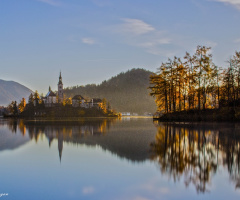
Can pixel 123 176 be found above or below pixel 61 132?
above

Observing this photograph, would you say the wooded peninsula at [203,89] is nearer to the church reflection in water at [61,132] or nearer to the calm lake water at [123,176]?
the church reflection in water at [61,132]

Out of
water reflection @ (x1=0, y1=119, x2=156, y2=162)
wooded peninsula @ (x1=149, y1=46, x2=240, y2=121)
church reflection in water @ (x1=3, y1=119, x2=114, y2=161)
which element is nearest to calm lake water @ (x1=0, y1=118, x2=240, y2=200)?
water reflection @ (x1=0, y1=119, x2=156, y2=162)

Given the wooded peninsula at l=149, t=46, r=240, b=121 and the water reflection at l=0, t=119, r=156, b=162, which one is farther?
the wooded peninsula at l=149, t=46, r=240, b=121

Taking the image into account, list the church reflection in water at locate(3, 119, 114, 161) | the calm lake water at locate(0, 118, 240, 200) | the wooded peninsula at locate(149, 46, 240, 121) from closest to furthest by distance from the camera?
the calm lake water at locate(0, 118, 240, 200) < the church reflection in water at locate(3, 119, 114, 161) < the wooded peninsula at locate(149, 46, 240, 121)

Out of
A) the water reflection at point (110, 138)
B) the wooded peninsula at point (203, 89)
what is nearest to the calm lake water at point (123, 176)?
the water reflection at point (110, 138)

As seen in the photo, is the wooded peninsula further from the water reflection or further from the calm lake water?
the calm lake water

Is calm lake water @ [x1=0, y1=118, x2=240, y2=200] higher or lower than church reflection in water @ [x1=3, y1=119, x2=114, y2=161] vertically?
higher

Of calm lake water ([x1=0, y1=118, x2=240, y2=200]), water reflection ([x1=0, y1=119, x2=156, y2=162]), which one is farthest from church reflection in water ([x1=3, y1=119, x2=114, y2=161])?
calm lake water ([x1=0, y1=118, x2=240, y2=200])

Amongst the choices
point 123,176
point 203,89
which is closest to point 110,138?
point 123,176

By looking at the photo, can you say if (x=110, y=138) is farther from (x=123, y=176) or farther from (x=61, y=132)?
(x=123, y=176)

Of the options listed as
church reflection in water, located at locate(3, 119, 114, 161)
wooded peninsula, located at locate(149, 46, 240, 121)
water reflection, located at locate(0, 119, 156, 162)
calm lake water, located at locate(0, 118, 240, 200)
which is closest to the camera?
calm lake water, located at locate(0, 118, 240, 200)

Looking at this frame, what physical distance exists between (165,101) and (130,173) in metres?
57.8

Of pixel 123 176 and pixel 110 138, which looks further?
pixel 110 138

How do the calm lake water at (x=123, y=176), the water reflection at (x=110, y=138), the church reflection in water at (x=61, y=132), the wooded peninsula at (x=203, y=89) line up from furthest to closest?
the wooded peninsula at (x=203, y=89) < the church reflection in water at (x=61, y=132) < the water reflection at (x=110, y=138) < the calm lake water at (x=123, y=176)
